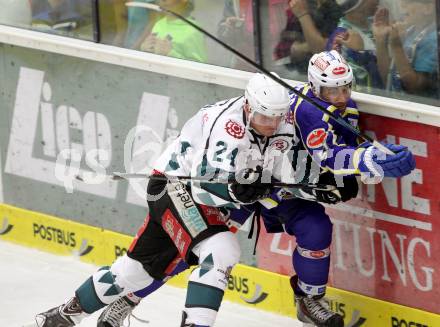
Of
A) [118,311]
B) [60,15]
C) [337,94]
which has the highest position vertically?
[337,94]

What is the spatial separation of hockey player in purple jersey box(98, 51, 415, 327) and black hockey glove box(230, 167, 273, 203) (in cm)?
23

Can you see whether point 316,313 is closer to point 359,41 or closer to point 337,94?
point 337,94

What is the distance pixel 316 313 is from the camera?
688 cm

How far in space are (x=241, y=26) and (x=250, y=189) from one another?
1.38 metres

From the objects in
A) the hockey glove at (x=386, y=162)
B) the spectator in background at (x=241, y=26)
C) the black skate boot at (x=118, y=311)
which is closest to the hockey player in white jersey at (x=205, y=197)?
the black skate boot at (x=118, y=311)

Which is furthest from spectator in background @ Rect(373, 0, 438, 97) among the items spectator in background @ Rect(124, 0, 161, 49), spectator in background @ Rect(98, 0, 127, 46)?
Answer: spectator in background @ Rect(98, 0, 127, 46)

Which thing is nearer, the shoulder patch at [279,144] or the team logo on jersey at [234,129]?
the team logo on jersey at [234,129]

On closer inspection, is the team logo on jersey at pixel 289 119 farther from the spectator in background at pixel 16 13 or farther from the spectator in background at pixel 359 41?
the spectator in background at pixel 16 13

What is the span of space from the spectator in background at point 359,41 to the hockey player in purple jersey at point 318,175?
248mm

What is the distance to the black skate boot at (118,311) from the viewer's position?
7.03 m

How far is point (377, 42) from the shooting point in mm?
6785

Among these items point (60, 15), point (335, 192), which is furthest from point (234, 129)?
point (60, 15)

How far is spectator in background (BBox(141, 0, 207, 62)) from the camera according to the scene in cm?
771

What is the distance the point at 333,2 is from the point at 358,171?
3.34 feet
